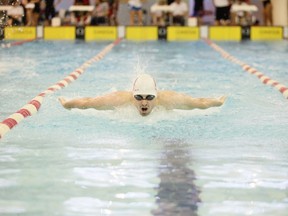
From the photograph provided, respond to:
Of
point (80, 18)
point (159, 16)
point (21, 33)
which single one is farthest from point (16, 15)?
point (159, 16)

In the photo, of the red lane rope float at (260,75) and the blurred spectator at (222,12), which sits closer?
the red lane rope float at (260,75)

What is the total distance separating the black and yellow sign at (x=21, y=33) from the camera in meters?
17.0

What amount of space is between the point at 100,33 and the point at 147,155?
43.1ft

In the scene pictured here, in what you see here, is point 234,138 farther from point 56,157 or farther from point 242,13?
point 242,13

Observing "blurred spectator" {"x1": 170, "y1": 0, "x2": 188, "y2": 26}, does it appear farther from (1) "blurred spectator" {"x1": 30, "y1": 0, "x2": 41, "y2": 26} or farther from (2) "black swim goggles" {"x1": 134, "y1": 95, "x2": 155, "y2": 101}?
(2) "black swim goggles" {"x1": 134, "y1": 95, "x2": 155, "y2": 101}

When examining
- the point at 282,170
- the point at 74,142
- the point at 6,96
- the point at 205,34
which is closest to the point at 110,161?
the point at 74,142

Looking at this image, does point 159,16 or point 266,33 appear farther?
point 159,16

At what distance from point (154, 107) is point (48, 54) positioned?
7199mm

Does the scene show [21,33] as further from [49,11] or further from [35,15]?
[49,11]

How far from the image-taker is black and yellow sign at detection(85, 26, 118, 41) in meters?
17.3

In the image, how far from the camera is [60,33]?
1738 cm

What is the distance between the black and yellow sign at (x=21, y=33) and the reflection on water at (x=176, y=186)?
12744 mm

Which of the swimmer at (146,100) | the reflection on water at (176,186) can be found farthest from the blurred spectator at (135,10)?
the reflection on water at (176,186)

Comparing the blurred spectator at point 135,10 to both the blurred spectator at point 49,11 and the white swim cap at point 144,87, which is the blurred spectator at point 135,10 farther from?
the white swim cap at point 144,87
